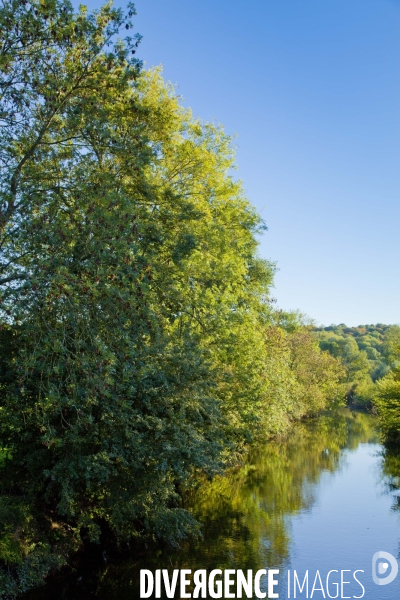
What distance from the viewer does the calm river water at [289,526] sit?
14766 mm

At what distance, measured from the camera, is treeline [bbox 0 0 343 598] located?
11484 millimetres

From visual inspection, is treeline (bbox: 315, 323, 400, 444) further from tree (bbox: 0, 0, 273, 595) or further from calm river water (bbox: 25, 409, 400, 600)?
tree (bbox: 0, 0, 273, 595)

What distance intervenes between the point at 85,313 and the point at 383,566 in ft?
39.6

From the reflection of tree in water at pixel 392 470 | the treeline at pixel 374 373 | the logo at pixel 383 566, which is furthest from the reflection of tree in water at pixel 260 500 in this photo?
the treeline at pixel 374 373

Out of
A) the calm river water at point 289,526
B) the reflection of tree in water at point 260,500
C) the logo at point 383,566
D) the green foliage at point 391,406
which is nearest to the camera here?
the calm river water at point 289,526

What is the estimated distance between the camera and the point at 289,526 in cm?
1988

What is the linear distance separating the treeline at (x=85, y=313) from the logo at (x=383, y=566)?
553 cm

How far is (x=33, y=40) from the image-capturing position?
13.1 metres

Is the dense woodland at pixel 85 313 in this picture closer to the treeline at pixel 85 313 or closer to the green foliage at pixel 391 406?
the treeline at pixel 85 313

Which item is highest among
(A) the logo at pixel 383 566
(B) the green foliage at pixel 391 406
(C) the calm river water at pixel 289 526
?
(B) the green foliage at pixel 391 406

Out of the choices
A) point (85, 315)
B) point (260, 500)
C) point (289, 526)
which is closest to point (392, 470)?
point (260, 500)

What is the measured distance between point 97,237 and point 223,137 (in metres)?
15.3

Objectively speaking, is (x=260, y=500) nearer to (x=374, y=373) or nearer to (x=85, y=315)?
(x=85, y=315)

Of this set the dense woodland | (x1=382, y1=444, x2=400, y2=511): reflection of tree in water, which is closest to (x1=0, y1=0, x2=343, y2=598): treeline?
the dense woodland
